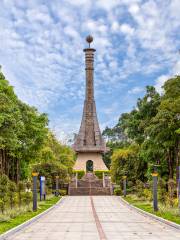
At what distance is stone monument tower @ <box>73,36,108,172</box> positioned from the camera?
62906 millimetres

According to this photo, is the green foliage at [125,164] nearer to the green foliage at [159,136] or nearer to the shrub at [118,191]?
the green foliage at [159,136]

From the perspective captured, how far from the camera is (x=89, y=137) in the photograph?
210 ft

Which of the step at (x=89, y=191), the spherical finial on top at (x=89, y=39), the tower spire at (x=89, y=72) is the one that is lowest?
the step at (x=89, y=191)

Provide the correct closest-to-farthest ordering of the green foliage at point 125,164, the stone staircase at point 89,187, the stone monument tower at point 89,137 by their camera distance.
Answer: the green foliage at point 125,164 < the stone staircase at point 89,187 < the stone monument tower at point 89,137

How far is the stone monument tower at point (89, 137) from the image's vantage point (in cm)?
6291

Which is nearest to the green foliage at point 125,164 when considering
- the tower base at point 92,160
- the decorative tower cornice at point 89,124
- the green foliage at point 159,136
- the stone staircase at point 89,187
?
the green foliage at point 159,136

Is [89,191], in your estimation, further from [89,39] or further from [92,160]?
[89,39]

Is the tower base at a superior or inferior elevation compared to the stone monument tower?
inferior

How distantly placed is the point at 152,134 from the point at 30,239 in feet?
65.4

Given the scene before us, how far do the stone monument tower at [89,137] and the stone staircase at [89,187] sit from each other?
6.86 meters

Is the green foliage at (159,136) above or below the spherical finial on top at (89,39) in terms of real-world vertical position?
below

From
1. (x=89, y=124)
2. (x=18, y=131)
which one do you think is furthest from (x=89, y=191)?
(x=18, y=131)

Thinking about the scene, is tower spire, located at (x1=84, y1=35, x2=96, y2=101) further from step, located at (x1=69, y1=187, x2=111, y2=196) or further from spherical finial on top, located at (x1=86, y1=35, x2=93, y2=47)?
step, located at (x1=69, y1=187, x2=111, y2=196)

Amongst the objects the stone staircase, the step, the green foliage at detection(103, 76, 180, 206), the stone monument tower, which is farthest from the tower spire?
the green foliage at detection(103, 76, 180, 206)
